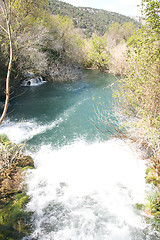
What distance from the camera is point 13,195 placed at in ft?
17.3

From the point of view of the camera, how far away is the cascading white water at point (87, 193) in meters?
4.50

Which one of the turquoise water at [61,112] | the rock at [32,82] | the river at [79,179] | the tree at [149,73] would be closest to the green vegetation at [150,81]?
the tree at [149,73]

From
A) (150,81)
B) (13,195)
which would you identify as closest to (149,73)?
(150,81)

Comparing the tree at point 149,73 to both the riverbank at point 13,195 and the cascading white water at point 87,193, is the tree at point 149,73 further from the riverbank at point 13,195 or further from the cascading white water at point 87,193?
the riverbank at point 13,195

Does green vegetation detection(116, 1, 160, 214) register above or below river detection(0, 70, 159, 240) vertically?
above

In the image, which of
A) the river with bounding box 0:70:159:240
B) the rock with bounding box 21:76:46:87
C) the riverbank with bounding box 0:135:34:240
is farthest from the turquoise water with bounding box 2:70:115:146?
the riverbank with bounding box 0:135:34:240

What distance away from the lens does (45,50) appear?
853 inches

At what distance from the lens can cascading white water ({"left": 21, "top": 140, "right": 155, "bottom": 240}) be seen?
4.50 metres

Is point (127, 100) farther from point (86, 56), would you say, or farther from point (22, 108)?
point (86, 56)

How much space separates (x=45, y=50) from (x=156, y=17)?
17843 mm

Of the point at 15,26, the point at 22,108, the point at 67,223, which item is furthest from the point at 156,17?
the point at 15,26

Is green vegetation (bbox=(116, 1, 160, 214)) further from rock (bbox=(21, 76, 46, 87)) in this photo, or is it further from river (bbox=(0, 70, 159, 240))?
rock (bbox=(21, 76, 46, 87))

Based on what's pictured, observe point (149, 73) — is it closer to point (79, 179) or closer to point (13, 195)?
point (79, 179)

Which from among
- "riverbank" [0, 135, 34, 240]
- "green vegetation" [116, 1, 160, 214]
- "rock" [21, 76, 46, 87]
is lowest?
"riverbank" [0, 135, 34, 240]
